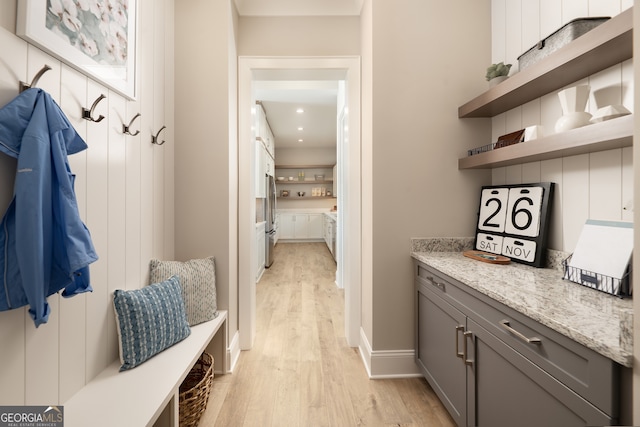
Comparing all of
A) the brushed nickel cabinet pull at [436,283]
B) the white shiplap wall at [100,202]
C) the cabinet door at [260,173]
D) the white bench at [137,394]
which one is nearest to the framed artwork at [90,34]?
the white shiplap wall at [100,202]

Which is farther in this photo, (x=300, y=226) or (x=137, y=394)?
(x=300, y=226)

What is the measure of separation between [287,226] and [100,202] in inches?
280

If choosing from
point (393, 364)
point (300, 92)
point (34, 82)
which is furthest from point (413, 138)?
point (300, 92)

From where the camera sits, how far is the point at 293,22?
230cm

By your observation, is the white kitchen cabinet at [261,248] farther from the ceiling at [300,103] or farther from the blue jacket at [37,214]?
the blue jacket at [37,214]

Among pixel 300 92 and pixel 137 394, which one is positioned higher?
pixel 300 92

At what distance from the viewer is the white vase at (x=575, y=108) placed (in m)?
1.22

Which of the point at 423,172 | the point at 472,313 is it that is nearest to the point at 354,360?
the point at 472,313

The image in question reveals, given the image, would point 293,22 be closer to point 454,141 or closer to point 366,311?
point 454,141

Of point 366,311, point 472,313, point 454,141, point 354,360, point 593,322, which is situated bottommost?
point 354,360

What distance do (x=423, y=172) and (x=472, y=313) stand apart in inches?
39.1

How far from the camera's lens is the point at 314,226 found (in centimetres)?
845

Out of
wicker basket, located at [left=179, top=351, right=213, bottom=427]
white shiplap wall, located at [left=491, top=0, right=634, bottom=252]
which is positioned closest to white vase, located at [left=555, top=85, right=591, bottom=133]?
white shiplap wall, located at [left=491, top=0, right=634, bottom=252]

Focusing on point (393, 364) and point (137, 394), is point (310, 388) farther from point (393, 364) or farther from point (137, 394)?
point (137, 394)
